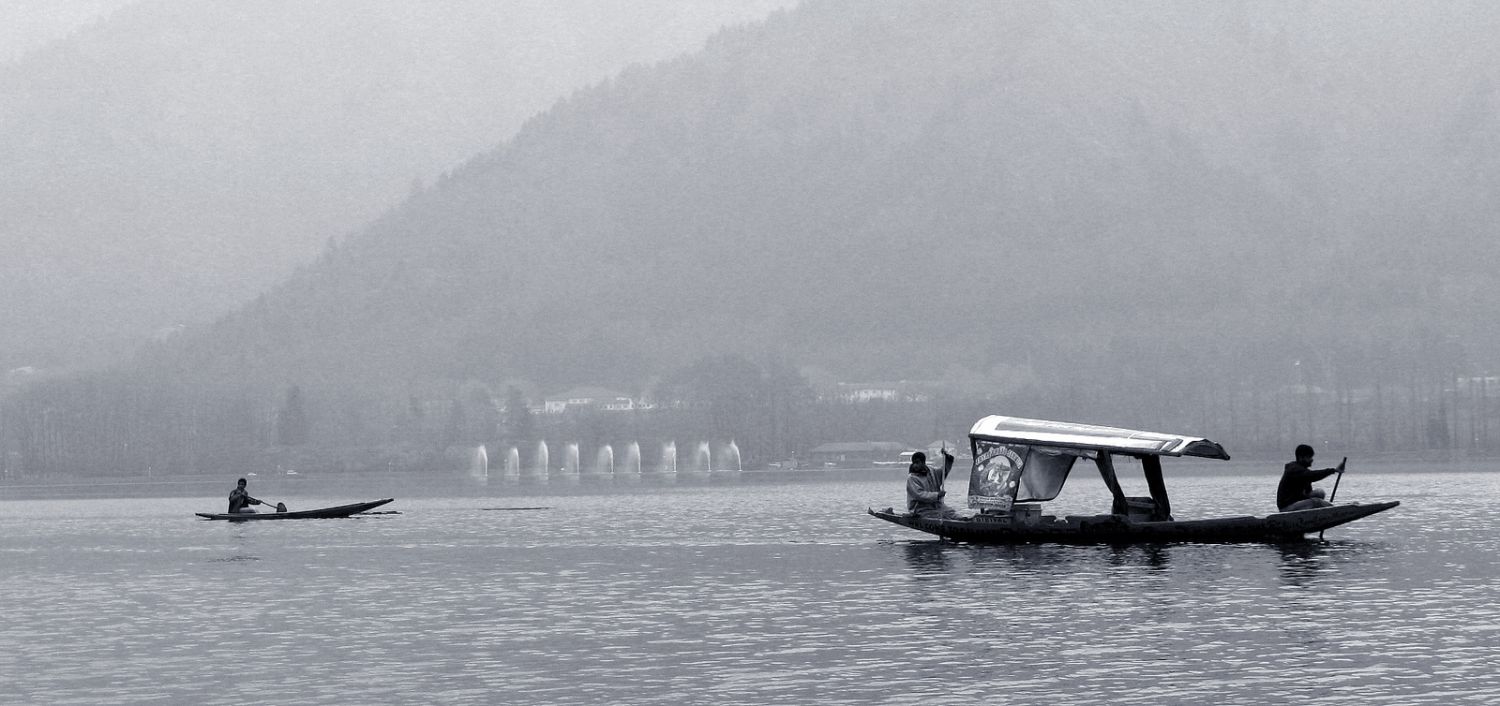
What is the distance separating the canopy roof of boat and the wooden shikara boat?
0.04 meters

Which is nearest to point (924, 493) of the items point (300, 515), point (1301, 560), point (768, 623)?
point (1301, 560)

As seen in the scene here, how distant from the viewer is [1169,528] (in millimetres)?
84812

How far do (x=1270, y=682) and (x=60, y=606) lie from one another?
4726 cm

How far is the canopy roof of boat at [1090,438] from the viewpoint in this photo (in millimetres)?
83500

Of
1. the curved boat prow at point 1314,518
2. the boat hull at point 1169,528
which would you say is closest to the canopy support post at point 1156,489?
the boat hull at point 1169,528

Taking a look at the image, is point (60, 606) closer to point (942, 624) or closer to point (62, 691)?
point (62, 691)

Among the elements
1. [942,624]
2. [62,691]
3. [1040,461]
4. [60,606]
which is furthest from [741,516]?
[62,691]

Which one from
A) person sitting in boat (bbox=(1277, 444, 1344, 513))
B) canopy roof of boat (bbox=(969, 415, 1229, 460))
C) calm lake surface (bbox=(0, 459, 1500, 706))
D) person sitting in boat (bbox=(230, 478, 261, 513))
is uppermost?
canopy roof of boat (bbox=(969, 415, 1229, 460))

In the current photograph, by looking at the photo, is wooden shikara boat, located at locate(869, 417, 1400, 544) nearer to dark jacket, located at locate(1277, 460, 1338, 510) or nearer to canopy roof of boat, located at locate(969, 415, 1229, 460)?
canopy roof of boat, located at locate(969, 415, 1229, 460)

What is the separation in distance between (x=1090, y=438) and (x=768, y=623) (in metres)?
29.8

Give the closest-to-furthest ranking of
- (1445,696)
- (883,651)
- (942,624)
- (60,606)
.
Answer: (1445,696) < (883,651) < (942,624) < (60,606)

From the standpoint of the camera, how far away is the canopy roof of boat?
83.5m

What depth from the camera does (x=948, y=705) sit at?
4328 centimetres

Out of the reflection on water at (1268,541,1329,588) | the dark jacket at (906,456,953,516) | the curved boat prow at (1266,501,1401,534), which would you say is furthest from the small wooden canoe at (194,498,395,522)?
the curved boat prow at (1266,501,1401,534)
